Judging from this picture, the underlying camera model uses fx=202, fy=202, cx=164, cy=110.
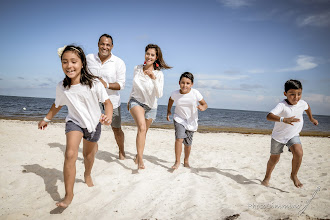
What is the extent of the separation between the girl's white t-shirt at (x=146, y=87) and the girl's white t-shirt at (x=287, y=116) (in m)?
2.20

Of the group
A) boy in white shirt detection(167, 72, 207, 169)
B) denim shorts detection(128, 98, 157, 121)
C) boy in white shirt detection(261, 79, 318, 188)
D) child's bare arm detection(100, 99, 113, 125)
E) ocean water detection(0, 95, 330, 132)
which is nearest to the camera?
child's bare arm detection(100, 99, 113, 125)

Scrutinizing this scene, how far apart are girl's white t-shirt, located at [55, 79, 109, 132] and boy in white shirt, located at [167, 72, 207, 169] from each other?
6.80 ft

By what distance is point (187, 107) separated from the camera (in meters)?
4.57

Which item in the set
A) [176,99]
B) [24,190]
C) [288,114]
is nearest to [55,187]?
[24,190]

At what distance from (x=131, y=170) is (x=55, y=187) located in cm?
141

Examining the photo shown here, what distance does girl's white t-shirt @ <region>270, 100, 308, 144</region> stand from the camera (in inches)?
141

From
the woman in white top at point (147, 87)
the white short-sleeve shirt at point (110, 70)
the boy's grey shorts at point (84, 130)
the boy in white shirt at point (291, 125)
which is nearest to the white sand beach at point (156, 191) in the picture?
the boy in white shirt at point (291, 125)

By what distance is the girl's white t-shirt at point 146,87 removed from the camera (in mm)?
4277

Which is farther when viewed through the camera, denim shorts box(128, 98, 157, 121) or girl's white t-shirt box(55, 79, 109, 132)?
denim shorts box(128, 98, 157, 121)

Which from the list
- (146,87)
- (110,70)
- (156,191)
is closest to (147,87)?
(146,87)

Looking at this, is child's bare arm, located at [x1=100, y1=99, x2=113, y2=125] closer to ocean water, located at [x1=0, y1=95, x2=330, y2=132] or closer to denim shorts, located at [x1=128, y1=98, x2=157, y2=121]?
denim shorts, located at [x1=128, y1=98, x2=157, y2=121]

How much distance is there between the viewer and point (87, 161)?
10.4ft

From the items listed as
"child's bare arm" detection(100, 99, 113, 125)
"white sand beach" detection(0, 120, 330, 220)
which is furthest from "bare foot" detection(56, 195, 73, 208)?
"child's bare arm" detection(100, 99, 113, 125)

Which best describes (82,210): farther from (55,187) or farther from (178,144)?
(178,144)
